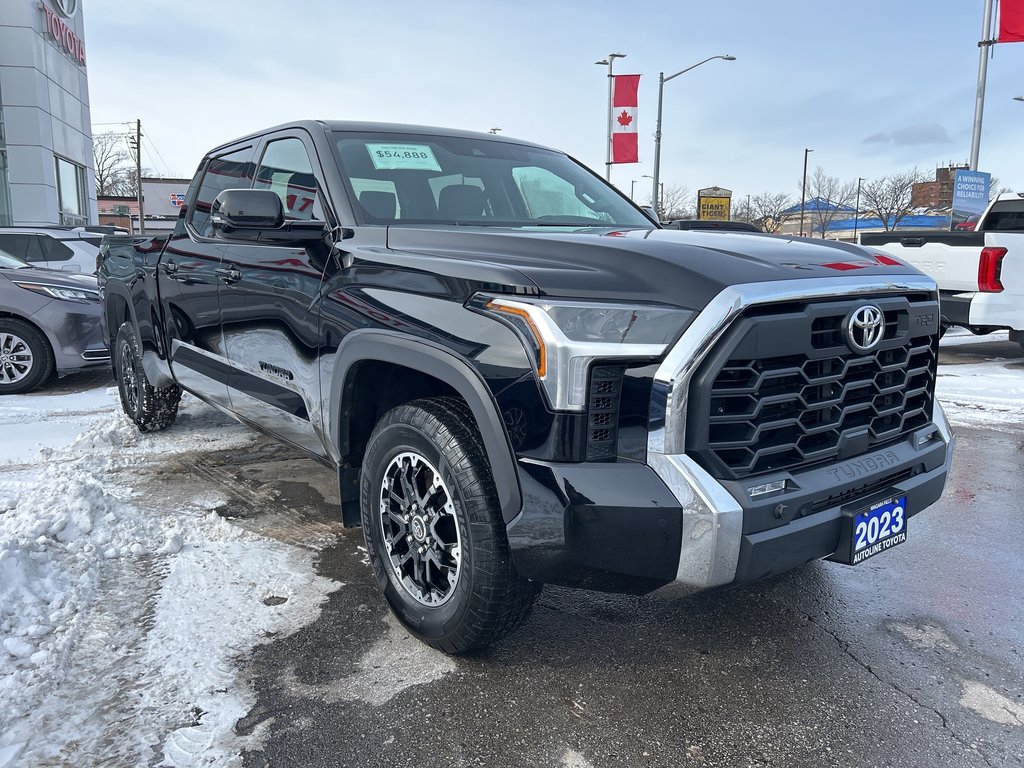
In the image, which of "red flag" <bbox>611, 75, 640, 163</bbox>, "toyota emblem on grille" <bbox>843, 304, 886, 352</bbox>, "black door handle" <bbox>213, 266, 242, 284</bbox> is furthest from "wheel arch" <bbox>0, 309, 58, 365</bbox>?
"red flag" <bbox>611, 75, 640, 163</bbox>

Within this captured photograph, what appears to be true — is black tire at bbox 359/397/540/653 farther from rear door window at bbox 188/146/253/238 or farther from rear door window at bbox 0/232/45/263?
rear door window at bbox 0/232/45/263

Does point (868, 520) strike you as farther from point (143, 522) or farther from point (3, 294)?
point (3, 294)

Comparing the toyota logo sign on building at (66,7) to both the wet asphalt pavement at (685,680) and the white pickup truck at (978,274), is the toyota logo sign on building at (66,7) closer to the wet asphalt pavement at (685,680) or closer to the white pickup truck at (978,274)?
the white pickup truck at (978,274)

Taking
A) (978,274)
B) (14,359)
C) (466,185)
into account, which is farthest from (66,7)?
(466,185)

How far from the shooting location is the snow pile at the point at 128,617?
223 centimetres

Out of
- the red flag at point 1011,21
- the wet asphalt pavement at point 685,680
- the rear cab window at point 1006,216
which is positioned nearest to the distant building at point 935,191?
the red flag at point 1011,21

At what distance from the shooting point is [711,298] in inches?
82.7

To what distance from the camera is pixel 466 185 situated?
11.7 ft

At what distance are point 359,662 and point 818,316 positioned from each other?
6.05 ft

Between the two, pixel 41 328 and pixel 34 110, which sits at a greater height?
pixel 34 110

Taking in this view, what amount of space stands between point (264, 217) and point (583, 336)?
1.57 meters

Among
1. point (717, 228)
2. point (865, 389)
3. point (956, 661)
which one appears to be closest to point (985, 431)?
point (717, 228)

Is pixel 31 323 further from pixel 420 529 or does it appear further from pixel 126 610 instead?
pixel 420 529

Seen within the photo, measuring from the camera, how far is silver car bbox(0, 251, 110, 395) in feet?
23.4
